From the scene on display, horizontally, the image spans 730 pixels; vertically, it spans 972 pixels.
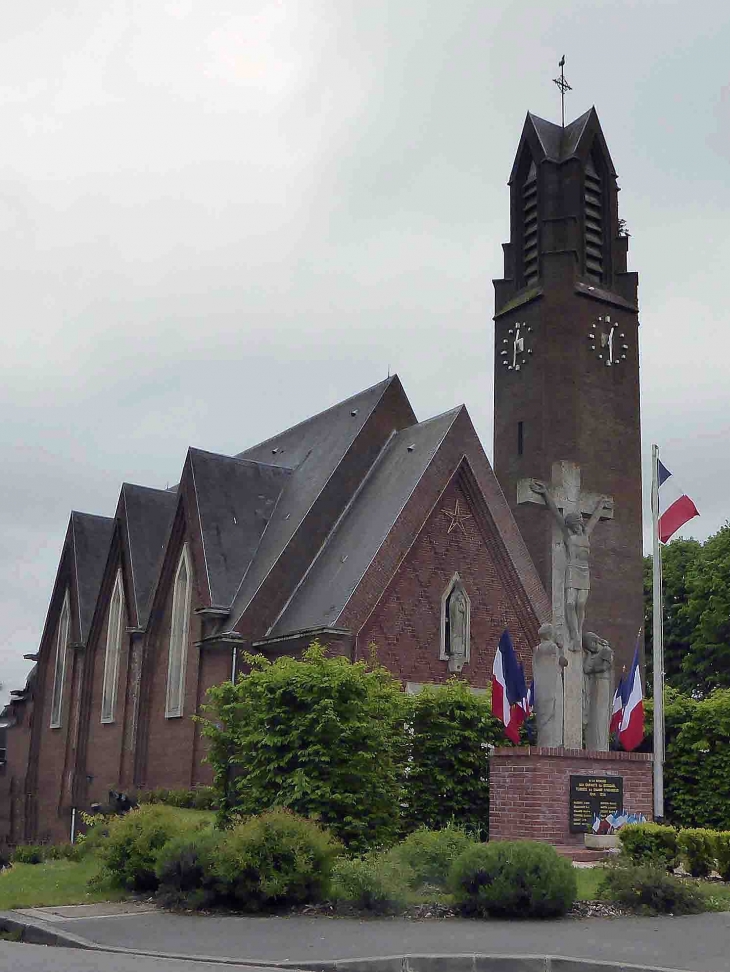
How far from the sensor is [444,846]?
15.8m

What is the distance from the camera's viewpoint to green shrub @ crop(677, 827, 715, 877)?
16.7 meters

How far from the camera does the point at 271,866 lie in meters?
14.5

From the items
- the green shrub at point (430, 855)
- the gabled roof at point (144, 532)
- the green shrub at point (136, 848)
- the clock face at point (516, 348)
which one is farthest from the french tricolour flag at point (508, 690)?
the clock face at point (516, 348)

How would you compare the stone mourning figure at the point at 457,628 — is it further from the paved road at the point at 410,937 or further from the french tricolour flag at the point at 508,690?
the paved road at the point at 410,937

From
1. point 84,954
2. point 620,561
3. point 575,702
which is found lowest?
point 84,954

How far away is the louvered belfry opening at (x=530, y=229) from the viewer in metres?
50.2

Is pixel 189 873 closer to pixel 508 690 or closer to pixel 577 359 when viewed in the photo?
pixel 508 690

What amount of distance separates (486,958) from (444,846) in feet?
16.6

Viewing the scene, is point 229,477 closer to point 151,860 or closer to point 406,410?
point 406,410

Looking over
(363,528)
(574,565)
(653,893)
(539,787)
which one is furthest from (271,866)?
(363,528)

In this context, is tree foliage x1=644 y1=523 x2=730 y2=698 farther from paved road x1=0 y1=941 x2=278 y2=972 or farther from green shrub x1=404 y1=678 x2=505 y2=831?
paved road x1=0 y1=941 x2=278 y2=972

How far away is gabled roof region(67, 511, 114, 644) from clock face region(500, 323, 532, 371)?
17.8 meters

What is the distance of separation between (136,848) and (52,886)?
3074mm

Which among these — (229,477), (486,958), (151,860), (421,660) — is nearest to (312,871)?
(151,860)
